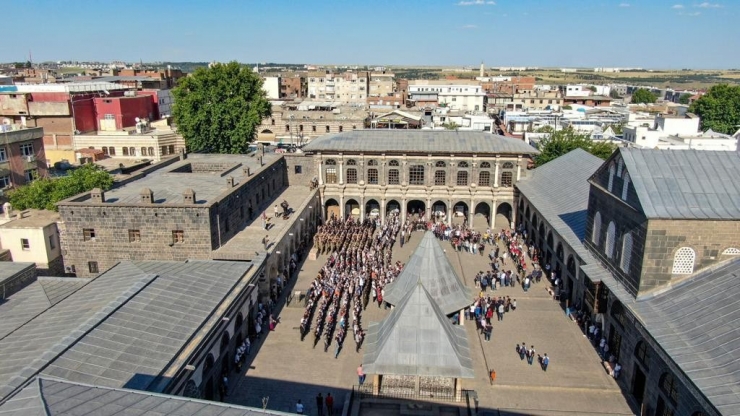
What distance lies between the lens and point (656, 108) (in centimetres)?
10862

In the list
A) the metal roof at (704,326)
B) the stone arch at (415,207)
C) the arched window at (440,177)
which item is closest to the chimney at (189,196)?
the metal roof at (704,326)

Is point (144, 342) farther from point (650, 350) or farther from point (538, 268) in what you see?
point (538, 268)

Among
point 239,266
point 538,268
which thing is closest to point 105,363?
point 239,266

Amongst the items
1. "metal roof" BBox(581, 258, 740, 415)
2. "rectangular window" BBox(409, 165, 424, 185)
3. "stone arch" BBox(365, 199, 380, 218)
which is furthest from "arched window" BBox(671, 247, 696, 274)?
"stone arch" BBox(365, 199, 380, 218)

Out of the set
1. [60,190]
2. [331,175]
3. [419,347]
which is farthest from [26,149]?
[419,347]

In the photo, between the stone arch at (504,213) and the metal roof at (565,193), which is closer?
the metal roof at (565,193)

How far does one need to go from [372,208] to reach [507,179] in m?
11.9

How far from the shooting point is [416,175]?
46.4 m

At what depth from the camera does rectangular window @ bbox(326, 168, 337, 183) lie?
1849 inches

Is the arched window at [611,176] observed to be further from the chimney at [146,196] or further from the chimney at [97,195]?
the chimney at [97,195]

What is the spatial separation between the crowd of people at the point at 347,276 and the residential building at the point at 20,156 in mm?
25877

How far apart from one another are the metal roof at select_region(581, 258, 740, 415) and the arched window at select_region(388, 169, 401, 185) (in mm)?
25695

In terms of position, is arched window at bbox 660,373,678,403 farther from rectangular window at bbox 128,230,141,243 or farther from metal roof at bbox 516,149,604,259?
rectangular window at bbox 128,230,141,243

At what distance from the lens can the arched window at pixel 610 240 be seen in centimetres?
2397
